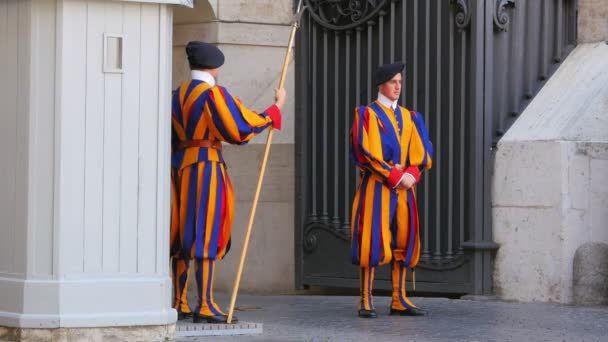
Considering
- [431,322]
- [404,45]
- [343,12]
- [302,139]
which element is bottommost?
[431,322]

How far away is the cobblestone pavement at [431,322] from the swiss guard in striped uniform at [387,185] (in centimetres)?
38

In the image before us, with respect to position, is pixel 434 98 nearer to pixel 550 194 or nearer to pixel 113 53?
pixel 550 194

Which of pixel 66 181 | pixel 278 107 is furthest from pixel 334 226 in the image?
pixel 66 181

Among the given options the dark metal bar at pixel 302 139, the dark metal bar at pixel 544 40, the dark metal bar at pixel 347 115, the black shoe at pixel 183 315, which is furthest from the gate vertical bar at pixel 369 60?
the black shoe at pixel 183 315

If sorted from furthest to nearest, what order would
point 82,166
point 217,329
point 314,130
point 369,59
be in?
point 314,130 → point 369,59 → point 217,329 → point 82,166

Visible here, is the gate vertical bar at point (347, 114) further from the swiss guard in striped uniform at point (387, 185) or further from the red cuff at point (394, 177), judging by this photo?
the red cuff at point (394, 177)

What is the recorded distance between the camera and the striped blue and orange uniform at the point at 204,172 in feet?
26.6

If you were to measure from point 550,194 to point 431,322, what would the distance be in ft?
5.51

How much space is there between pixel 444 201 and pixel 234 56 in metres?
2.42

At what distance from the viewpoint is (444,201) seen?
10531mm

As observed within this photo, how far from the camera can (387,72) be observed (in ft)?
29.9

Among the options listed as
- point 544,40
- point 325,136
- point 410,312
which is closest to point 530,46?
point 544,40

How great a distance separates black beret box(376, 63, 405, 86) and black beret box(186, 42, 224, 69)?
1.26 m

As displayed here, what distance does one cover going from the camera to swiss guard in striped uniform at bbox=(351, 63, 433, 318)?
29.6 feet
